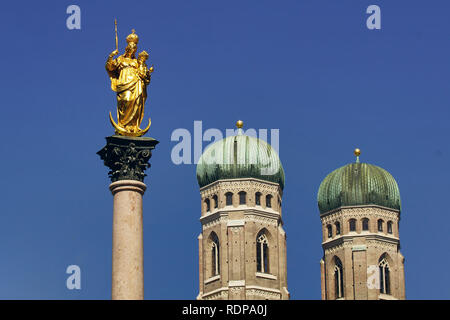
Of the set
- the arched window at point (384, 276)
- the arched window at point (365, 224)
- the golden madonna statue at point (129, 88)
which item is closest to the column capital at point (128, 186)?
the golden madonna statue at point (129, 88)

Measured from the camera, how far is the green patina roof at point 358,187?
152 meters

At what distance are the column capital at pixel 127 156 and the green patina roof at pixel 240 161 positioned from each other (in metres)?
86.6

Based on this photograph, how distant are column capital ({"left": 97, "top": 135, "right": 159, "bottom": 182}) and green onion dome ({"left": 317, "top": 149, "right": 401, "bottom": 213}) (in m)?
90.1

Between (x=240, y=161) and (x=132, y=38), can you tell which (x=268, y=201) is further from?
(x=132, y=38)

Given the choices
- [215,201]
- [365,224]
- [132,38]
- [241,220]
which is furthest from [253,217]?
[132,38]

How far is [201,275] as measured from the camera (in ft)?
485

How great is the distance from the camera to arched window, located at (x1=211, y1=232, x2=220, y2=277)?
147 metres

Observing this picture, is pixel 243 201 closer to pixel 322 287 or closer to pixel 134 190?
pixel 322 287

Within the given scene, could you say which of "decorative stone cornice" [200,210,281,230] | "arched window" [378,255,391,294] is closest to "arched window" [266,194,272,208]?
"decorative stone cornice" [200,210,281,230]

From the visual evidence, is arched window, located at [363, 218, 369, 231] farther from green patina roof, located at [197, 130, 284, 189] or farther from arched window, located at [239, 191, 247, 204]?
arched window, located at [239, 191, 247, 204]

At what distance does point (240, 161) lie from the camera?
150 meters
